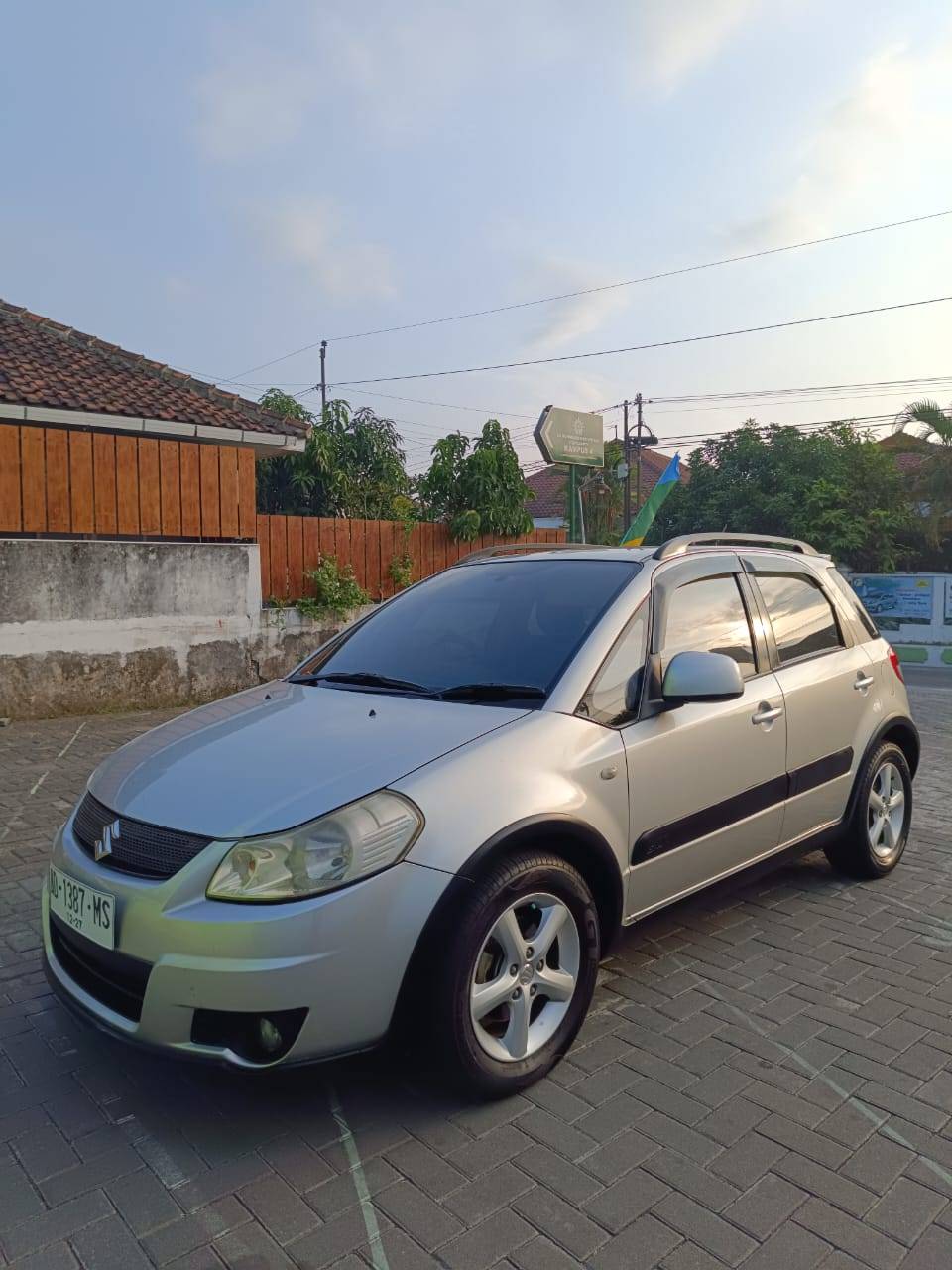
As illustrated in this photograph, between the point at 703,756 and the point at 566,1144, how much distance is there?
1423mm

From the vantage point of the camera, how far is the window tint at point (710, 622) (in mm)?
3602

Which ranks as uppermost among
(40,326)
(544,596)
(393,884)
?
(40,326)

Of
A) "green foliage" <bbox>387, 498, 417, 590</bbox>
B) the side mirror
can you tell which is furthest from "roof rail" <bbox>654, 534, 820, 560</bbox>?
"green foliage" <bbox>387, 498, 417, 590</bbox>

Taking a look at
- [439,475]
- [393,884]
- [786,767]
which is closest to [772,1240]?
[393,884]

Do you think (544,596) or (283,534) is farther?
(283,534)

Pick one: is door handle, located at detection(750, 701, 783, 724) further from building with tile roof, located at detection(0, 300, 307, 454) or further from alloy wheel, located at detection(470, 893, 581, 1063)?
building with tile roof, located at detection(0, 300, 307, 454)

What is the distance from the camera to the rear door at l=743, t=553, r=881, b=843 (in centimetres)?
400

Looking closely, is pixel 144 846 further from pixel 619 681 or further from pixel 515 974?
pixel 619 681

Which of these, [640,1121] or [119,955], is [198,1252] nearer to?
[119,955]

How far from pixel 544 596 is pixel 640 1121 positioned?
186 cm

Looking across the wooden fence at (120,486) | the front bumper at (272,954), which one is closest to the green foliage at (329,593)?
the wooden fence at (120,486)

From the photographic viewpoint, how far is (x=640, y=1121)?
2637 millimetres

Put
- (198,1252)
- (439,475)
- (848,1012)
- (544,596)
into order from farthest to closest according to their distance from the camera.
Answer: (439,475), (544,596), (848,1012), (198,1252)

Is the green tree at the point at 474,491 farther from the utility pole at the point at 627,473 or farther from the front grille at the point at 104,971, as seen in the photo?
the utility pole at the point at 627,473
